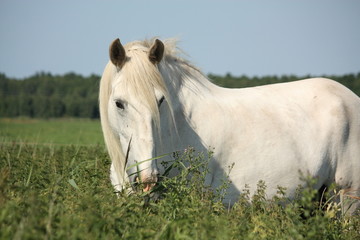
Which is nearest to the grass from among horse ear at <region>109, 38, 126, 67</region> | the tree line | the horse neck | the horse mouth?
the horse neck

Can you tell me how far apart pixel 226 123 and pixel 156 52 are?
121 centimetres

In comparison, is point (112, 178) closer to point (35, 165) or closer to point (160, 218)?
point (35, 165)

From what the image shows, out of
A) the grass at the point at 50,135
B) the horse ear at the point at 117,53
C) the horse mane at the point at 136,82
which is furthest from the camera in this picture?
the grass at the point at 50,135

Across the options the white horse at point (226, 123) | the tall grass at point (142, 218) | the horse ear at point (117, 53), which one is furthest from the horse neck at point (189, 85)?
the tall grass at point (142, 218)

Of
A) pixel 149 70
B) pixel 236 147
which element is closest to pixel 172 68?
pixel 149 70

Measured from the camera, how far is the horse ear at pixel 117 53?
425 centimetres

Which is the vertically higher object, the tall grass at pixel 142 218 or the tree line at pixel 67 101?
the tall grass at pixel 142 218

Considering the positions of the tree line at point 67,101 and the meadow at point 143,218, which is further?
the tree line at point 67,101

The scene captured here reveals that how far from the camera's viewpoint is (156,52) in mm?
4359

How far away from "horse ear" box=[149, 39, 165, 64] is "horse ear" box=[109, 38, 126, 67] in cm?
29

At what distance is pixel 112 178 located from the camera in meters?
4.83

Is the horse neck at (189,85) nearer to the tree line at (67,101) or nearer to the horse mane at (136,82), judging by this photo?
the horse mane at (136,82)

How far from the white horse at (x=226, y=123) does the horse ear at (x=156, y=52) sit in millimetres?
11

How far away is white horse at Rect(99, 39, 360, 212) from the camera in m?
4.05
